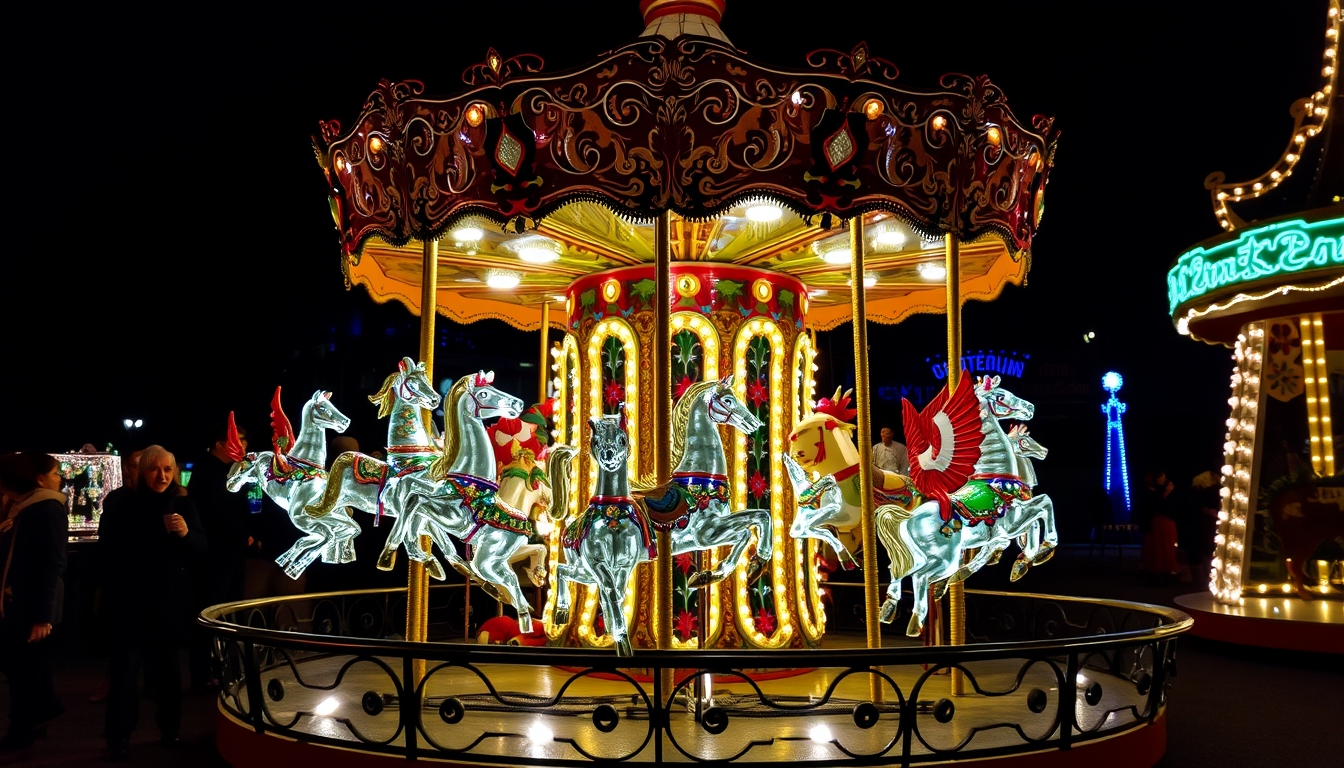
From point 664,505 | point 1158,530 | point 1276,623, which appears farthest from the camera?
point 1158,530

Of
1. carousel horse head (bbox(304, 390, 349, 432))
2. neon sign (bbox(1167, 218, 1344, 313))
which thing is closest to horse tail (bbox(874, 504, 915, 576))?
carousel horse head (bbox(304, 390, 349, 432))

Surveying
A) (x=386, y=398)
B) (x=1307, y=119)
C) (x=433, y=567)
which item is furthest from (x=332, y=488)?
(x=1307, y=119)

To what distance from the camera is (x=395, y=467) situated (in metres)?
5.87

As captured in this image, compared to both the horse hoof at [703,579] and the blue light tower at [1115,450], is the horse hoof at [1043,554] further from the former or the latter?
the blue light tower at [1115,450]

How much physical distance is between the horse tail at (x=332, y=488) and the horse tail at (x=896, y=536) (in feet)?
10.0

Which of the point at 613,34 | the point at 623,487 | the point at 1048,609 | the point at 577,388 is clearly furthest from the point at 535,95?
the point at 1048,609

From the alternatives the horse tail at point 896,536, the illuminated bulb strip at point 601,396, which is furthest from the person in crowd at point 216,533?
the horse tail at point 896,536

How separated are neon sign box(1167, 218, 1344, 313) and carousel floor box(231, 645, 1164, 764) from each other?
5.12 meters

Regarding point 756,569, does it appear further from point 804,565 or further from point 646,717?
point 804,565

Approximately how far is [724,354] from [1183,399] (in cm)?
2023

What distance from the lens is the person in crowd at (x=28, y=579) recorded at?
5395 millimetres

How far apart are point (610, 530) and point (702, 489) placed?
534 millimetres

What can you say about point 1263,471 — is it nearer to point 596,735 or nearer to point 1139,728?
point 1139,728

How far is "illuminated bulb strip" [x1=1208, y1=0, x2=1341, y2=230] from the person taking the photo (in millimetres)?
11516
